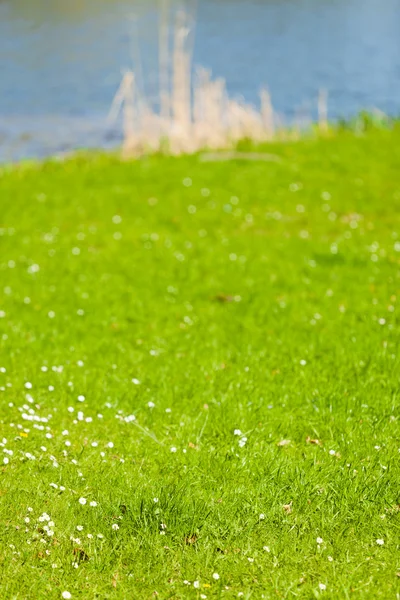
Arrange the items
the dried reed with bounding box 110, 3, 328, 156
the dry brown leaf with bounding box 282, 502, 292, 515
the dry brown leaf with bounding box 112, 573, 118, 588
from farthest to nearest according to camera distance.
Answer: the dried reed with bounding box 110, 3, 328, 156 → the dry brown leaf with bounding box 282, 502, 292, 515 → the dry brown leaf with bounding box 112, 573, 118, 588

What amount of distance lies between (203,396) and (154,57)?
101ft

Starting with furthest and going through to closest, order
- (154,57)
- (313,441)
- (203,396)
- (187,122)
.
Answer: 1. (154,57)
2. (187,122)
3. (203,396)
4. (313,441)

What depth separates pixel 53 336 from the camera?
1128 centimetres

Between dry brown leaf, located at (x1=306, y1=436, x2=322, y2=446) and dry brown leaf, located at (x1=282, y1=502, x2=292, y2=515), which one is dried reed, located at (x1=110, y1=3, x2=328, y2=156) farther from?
dry brown leaf, located at (x1=282, y1=502, x2=292, y2=515)

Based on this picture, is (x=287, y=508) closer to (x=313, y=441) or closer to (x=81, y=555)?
(x=313, y=441)

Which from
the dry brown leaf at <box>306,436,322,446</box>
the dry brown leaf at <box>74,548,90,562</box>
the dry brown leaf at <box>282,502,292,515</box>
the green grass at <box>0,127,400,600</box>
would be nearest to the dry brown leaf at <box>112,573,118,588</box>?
the green grass at <box>0,127,400,600</box>

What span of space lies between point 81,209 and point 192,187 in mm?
3093

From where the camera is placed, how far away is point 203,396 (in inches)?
373

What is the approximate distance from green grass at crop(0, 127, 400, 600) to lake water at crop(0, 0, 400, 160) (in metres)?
12.6

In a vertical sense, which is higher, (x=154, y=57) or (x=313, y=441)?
(x=313, y=441)

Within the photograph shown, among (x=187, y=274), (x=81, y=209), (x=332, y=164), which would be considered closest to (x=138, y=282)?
(x=187, y=274)

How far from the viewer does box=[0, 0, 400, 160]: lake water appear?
100ft

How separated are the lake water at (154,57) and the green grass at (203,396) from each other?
498 inches

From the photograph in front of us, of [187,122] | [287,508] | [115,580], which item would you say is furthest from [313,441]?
[187,122]
